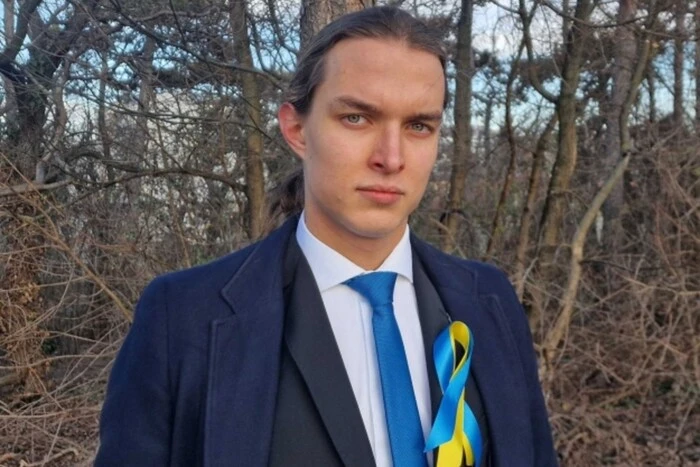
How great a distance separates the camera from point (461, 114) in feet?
21.6

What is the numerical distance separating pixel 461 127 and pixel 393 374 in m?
5.36

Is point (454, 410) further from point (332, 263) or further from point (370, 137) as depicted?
point (370, 137)

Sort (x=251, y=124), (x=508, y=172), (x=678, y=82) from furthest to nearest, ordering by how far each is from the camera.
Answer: (x=678, y=82) < (x=508, y=172) < (x=251, y=124)

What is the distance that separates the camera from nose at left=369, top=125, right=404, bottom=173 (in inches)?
60.6

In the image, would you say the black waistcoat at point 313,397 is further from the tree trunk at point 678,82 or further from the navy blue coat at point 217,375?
the tree trunk at point 678,82

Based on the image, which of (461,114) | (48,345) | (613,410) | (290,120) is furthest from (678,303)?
(290,120)

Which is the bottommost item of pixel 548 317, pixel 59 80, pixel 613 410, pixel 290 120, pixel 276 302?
pixel 613 410

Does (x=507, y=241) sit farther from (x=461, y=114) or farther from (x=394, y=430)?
(x=394, y=430)

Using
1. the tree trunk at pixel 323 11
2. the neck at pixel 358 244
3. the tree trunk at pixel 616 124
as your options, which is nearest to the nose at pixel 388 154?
the neck at pixel 358 244

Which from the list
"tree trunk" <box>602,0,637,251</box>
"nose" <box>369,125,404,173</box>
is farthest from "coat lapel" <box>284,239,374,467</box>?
"tree trunk" <box>602,0,637,251</box>

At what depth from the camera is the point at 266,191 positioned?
570 cm

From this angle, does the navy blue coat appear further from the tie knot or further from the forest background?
the forest background

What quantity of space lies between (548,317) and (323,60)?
4.64m

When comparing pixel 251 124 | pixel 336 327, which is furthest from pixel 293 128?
pixel 251 124
